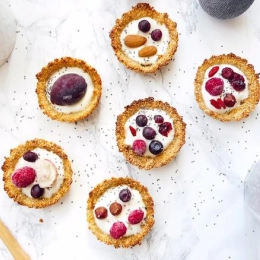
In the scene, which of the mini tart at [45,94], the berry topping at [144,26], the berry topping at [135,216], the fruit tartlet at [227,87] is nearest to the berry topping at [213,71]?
the fruit tartlet at [227,87]

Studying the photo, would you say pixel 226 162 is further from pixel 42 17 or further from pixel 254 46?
pixel 42 17

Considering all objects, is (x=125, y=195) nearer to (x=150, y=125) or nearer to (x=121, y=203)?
(x=121, y=203)

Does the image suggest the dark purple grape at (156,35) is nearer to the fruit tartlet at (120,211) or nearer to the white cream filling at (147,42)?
the white cream filling at (147,42)

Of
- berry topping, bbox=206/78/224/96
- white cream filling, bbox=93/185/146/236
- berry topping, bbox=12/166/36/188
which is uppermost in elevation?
berry topping, bbox=12/166/36/188

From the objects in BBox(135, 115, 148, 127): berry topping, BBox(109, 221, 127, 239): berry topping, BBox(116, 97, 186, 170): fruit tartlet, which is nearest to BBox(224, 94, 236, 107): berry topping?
BBox(116, 97, 186, 170): fruit tartlet

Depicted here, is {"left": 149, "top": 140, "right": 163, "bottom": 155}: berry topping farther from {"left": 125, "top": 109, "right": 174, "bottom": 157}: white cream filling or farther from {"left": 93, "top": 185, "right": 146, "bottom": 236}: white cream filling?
{"left": 93, "top": 185, "right": 146, "bottom": 236}: white cream filling

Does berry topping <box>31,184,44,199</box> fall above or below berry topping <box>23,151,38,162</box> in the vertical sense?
below

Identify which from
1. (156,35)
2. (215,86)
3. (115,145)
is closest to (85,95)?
(115,145)
